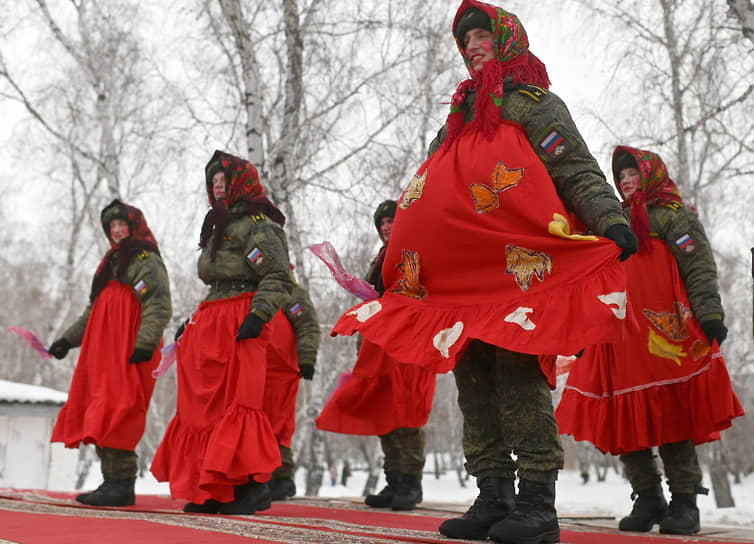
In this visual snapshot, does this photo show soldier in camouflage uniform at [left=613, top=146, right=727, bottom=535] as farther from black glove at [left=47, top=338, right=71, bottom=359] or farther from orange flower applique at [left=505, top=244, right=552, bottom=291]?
black glove at [left=47, top=338, right=71, bottom=359]

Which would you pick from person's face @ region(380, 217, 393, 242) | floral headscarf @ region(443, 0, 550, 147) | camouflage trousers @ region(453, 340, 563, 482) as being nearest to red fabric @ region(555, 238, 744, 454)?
camouflage trousers @ region(453, 340, 563, 482)

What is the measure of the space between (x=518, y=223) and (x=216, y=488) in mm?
2094

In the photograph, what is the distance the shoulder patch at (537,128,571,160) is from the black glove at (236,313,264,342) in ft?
6.07

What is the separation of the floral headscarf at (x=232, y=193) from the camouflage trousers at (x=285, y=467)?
79.3 inches

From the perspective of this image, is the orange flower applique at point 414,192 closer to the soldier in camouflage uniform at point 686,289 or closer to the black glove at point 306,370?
the soldier in camouflage uniform at point 686,289

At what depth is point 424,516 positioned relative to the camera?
4.10 meters

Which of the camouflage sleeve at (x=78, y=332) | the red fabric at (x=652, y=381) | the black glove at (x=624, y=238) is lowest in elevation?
the red fabric at (x=652, y=381)

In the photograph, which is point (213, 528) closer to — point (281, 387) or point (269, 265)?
point (269, 265)

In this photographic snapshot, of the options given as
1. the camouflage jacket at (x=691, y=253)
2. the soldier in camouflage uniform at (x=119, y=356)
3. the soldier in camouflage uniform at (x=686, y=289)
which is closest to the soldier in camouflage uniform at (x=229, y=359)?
the soldier in camouflage uniform at (x=119, y=356)

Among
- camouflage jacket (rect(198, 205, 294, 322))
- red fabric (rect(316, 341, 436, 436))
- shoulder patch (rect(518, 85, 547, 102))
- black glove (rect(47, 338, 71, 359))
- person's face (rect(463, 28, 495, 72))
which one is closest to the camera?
shoulder patch (rect(518, 85, 547, 102))

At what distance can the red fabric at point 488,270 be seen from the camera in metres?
2.41

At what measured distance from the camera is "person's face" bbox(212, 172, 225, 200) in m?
4.31

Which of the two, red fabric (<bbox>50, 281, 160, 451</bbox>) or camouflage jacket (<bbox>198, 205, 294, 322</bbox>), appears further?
red fabric (<bbox>50, 281, 160, 451</bbox>)

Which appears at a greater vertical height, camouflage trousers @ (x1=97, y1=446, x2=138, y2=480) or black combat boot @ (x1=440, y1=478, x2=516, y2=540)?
camouflage trousers @ (x1=97, y1=446, x2=138, y2=480)
